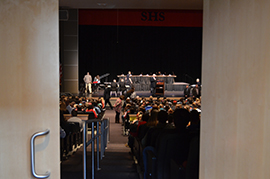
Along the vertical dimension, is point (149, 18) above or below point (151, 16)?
below

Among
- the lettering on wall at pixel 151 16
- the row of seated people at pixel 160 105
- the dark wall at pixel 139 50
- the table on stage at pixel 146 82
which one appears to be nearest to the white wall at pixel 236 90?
the row of seated people at pixel 160 105

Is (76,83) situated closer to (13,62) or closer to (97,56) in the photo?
(97,56)

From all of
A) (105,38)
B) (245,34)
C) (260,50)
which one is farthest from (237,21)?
(105,38)

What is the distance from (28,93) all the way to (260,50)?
121 centimetres

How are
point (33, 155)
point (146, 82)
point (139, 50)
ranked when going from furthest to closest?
point (139, 50) < point (146, 82) < point (33, 155)

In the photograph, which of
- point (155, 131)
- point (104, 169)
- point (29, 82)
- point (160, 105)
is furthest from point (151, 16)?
point (29, 82)

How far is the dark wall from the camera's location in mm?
23750

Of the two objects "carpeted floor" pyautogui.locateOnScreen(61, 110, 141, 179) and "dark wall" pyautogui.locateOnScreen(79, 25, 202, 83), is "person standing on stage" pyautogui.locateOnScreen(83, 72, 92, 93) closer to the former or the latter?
"dark wall" pyautogui.locateOnScreen(79, 25, 202, 83)

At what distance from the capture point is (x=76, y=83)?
19.8 m

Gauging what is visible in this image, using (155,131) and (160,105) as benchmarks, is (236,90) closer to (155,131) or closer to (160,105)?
(155,131)

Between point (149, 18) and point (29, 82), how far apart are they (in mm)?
16579

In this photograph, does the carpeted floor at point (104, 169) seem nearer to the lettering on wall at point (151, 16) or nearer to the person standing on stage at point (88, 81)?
the person standing on stage at point (88, 81)

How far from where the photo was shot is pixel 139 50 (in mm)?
24594

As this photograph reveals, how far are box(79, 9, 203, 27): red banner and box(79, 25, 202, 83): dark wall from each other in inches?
207
